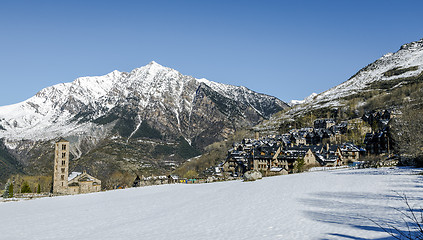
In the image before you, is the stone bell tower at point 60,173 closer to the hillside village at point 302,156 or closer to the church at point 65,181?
the church at point 65,181

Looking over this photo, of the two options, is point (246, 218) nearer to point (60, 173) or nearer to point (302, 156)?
point (302, 156)

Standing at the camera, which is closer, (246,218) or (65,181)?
(246,218)

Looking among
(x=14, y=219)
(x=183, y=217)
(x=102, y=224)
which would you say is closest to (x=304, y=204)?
(x=183, y=217)

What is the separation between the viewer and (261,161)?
96.0 m

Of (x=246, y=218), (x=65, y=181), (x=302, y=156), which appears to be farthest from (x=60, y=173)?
(x=246, y=218)

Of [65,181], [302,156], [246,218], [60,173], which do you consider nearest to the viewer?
[246,218]

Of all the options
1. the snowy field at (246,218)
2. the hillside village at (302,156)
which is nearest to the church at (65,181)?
the hillside village at (302,156)

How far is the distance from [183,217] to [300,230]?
31.9ft

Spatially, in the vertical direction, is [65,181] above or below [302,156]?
below

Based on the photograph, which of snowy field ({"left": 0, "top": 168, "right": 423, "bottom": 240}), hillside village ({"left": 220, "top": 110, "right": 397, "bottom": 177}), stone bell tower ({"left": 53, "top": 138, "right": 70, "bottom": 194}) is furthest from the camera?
stone bell tower ({"left": 53, "top": 138, "right": 70, "bottom": 194})

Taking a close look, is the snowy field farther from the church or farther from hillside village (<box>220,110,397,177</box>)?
the church

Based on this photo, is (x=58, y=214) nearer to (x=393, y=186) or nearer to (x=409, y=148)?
(x=393, y=186)

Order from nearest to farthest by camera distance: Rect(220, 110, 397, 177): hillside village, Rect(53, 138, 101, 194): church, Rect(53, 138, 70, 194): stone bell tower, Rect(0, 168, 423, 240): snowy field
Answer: Rect(0, 168, 423, 240): snowy field
Rect(220, 110, 397, 177): hillside village
Rect(53, 138, 70, 194): stone bell tower
Rect(53, 138, 101, 194): church

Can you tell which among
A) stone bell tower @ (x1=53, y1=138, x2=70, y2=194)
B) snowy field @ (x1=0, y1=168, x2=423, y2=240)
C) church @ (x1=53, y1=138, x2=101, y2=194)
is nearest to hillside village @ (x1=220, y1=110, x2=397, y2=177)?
church @ (x1=53, y1=138, x2=101, y2=194)
